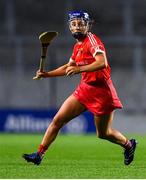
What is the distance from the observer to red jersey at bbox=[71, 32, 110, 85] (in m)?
9.75

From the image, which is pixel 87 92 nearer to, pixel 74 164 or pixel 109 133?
pixel 109 133

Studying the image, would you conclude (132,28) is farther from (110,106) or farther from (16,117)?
(110,106)

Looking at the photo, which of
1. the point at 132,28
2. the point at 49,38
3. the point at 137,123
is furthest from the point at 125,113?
the point at 49,38

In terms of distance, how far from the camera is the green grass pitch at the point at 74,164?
906 cm

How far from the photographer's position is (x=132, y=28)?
92.0 ft

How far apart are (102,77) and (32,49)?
15.7 metres

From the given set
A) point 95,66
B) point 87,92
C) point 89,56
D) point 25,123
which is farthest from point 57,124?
point 25,123

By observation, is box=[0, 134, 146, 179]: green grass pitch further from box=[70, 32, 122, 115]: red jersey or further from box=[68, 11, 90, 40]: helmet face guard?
box=[68, 11, 90, 40]: helmet face guard

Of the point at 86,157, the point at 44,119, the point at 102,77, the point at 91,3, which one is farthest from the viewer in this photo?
the point at 91,3

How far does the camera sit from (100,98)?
32.9 ft

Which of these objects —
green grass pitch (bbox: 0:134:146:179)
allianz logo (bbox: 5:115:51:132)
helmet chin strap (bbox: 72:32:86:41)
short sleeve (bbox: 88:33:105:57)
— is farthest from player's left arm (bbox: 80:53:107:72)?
allianz logo (bbox: 5:115:51:132)

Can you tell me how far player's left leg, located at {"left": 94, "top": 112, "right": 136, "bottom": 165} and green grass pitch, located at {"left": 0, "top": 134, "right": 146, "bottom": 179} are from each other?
0.18 m

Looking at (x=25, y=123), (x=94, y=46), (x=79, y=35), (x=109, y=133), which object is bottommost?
(x=25, y=123)

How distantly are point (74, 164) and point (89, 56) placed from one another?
1.89 m
